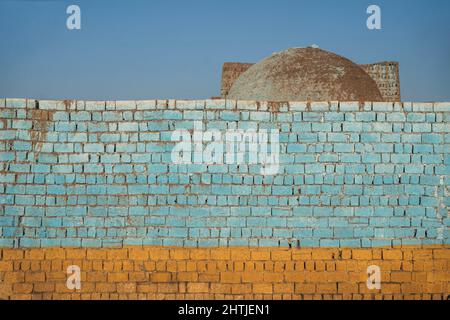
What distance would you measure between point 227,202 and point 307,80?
359 centimetres

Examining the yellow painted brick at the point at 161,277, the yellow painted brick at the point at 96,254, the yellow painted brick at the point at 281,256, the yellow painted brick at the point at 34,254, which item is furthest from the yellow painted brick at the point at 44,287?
the yellow painted brick at the point at 281,256

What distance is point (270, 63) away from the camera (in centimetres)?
938

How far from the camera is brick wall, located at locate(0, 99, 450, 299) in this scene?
595 cm

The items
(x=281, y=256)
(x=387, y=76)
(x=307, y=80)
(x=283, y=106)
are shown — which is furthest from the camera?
(x=387, y=76)

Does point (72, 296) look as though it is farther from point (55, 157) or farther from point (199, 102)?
point (199, 102)

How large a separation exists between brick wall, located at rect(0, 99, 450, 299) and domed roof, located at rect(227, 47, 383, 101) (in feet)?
7.89

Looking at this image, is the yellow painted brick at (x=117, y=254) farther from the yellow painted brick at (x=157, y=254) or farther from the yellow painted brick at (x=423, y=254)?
the yellow painted brick at (x=423, y=254)

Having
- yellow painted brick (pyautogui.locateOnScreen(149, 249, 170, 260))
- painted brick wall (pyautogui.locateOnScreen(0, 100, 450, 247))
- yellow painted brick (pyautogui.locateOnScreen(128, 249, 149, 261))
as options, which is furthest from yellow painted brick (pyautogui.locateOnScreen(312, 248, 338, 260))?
yellow painted brick (pyautogui.locateOnScreen(128, 249, 149, 261))

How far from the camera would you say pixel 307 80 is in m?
8.52

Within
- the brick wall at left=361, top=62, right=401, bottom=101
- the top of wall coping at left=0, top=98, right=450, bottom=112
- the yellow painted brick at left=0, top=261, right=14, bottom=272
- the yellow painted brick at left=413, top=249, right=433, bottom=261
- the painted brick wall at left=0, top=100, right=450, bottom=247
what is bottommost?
the yellow painted brick at left=0, top=261, right=14, bottom=272

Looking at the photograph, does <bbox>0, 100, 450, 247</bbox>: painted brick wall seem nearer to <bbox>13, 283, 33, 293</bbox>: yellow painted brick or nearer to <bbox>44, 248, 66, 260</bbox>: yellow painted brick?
<bbox>44, 248, 66, 260</bbox>: yellow painted brick

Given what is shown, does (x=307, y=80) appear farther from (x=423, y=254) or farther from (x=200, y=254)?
(x=200, y=254)

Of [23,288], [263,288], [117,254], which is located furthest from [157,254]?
[23,288]
